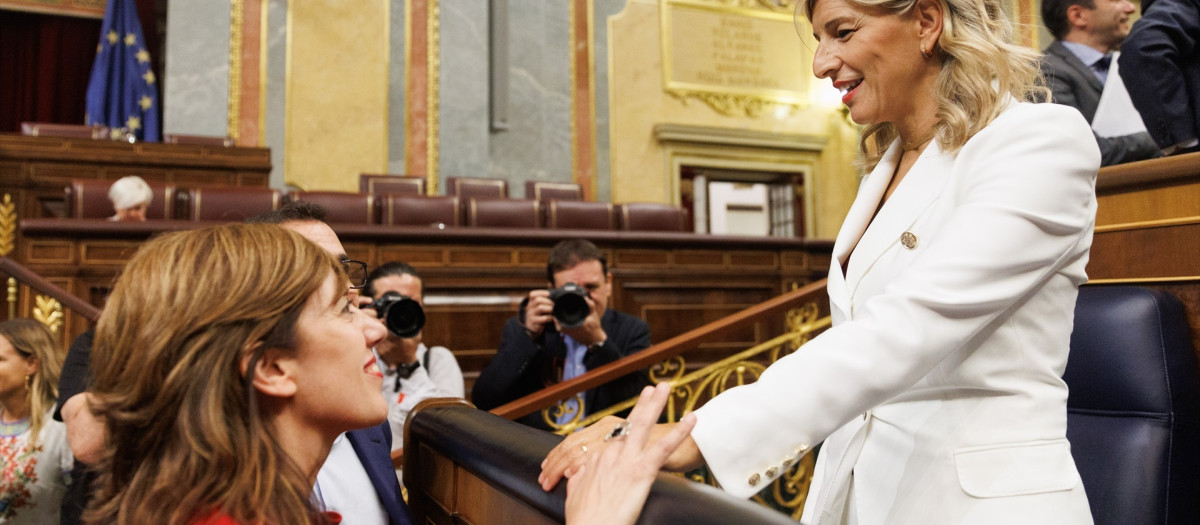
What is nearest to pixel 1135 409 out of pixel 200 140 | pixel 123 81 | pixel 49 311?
pixel 49 311

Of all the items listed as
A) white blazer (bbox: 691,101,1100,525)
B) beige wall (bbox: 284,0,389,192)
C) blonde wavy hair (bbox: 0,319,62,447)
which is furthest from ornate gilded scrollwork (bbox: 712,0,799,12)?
white blazer (bbox: 691,101,1100,525)

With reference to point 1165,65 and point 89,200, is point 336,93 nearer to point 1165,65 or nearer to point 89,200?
point 89,200

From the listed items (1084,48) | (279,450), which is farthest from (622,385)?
(279,450)

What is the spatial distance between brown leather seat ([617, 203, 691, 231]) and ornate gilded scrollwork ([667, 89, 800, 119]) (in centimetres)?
235

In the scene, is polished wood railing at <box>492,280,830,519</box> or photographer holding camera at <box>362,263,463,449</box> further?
photographer holding camera at <box>362,263,463,449</box>

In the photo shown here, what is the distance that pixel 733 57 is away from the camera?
8.67 m

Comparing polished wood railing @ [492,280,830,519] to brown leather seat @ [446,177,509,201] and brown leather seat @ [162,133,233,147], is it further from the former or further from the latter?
brown leather seat @ [162,133,233,147]

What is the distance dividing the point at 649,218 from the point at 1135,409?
511 cm

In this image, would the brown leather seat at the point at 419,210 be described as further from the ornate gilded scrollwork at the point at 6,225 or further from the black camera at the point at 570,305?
the black camera at the point at 570,305

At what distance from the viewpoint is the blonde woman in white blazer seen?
85cm

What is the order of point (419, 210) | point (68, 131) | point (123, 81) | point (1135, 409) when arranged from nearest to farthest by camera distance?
point (1135, 409), point (419, 210), point (68, 131), point (123, 81)

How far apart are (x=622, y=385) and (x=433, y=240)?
2.00 metres

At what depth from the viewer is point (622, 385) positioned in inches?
101

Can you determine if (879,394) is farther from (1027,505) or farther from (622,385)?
(622,385)
